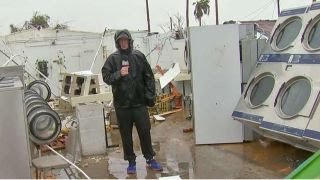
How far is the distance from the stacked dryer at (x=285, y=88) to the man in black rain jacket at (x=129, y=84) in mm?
1667

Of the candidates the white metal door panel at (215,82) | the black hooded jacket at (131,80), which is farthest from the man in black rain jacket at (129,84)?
the white metal door panel at (215,82)

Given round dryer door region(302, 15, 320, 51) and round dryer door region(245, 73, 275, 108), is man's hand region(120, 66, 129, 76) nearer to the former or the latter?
round dryer door region(245, 73, 275, 108)

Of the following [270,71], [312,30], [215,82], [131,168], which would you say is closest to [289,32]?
[312,30]

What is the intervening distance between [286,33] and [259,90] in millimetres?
968

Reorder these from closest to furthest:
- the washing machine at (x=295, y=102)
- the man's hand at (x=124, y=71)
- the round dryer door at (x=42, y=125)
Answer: the round dryer door at (x=42, y=125), the washing machine at (x=295, y=102), the man's hand at (x=124, y=71)

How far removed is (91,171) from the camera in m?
6.49

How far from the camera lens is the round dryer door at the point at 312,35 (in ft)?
20.5

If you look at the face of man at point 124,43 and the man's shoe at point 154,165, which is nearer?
the face of man at point 124,43

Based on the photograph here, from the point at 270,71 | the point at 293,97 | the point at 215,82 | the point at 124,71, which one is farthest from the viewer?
the point at 215,82

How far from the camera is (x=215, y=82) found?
24.3 feet

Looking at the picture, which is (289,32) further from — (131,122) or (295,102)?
(131,122)

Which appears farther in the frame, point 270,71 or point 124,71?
point 270,71

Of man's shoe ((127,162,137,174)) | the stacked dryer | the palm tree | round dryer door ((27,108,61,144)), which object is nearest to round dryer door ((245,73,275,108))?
the stacked dryer

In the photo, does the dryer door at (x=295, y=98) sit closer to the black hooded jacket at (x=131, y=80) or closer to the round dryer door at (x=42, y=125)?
the black hooded jacket at (x=131, y=80)
